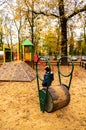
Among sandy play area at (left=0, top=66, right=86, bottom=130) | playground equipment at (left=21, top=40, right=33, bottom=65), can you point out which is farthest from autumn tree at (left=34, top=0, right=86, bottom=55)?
sandy play area at (left=0, top=66, right=86, bottom=130)

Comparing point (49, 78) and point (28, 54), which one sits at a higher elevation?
point (28, 54)

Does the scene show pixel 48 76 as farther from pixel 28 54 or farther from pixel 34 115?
pixel 28 54

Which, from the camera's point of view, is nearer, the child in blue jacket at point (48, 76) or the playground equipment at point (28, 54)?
the child in blue jacket at point (48, 76)

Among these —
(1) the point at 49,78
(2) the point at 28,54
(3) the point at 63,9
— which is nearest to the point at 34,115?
(1) the point at 49,78

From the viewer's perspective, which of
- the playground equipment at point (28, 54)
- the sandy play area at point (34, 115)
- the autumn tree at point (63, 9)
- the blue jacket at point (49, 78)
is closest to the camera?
the sandy play area at point (34, 115)

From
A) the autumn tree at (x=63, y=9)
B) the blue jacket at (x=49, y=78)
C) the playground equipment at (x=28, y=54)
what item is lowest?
the blue jacket at (x=49, y=78)

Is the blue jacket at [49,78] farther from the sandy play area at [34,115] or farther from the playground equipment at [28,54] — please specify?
the playground equipment at [28,54]

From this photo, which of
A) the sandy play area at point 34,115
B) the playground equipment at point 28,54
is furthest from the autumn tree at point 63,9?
the sandy play area at point 34,115

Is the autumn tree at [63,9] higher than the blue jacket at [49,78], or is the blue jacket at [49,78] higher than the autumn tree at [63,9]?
the autumn tree at [63,9]

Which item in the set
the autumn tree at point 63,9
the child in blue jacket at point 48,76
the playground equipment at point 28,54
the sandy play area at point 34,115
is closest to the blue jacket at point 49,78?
the child in blue jacket at point 48,76

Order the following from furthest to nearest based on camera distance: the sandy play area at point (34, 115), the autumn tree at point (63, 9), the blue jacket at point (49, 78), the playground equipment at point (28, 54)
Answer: the autumn tree at point (63, 9) → the playground equipment at point (28, 54) → the blue jacket at point (49, 78) → the sandy play area at point (34, 115)

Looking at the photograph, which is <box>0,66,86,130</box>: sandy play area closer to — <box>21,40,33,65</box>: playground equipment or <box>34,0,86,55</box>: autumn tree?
<box>21,40,33,65</box>: playground equipment

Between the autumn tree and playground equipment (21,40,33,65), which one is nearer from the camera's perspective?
playground equipment (21,40,33,65)

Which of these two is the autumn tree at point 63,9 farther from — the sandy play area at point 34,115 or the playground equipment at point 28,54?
the sandy play area at point 34,115
